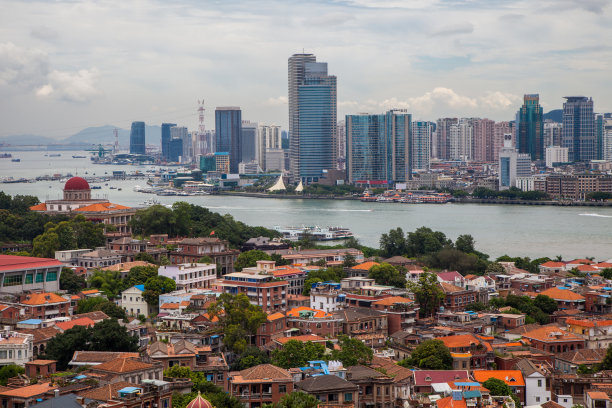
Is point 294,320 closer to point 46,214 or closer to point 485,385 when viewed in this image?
point 485,385

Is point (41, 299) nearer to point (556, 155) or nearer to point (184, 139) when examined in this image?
point (556, 155)

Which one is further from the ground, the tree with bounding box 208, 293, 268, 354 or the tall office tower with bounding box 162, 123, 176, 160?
the tall office tower with bounding box 162, 123, 176, 160

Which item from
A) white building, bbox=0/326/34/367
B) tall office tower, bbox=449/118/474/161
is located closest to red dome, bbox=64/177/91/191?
white building, bbox=0/326/34/367

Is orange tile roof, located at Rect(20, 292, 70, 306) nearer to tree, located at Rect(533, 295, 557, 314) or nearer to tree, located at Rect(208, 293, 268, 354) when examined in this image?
tree, located at Rect(208, 293, 268, 354)

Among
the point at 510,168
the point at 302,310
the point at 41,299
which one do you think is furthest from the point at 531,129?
the point at 41,299

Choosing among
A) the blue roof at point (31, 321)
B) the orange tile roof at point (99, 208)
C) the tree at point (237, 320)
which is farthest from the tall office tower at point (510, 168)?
the blue roof at point (31, 321)

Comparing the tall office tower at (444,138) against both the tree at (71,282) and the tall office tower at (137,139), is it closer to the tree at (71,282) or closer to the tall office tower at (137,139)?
the tall office tower at (137,139)

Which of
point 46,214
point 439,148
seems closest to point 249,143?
point 439,148
